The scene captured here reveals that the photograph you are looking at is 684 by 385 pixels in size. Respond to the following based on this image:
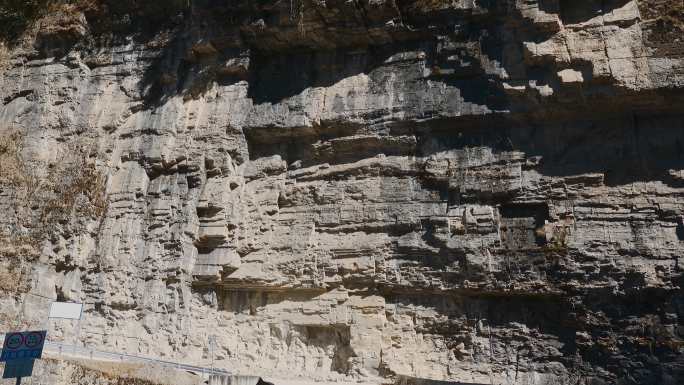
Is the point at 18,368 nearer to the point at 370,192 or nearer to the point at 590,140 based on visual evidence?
the point at 370,192

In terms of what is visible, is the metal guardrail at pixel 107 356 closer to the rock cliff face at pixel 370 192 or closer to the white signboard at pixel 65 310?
the rock cliff face at pixel 370 192

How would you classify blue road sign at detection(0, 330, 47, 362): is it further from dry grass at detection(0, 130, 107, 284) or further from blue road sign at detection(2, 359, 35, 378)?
dry grass at detection(0, 130, 107, 284)

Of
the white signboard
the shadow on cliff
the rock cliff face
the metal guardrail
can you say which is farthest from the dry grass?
the shadow on cliff

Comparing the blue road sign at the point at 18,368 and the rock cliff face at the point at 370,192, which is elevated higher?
the rock cliff face at the point at 370,192

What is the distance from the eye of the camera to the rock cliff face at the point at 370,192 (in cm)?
1045

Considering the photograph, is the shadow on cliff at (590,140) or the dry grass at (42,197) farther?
the dry grass at (42,197)

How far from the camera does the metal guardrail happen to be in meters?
10.8

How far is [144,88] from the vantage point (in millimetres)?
13594

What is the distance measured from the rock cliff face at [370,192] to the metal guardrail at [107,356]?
30 cm

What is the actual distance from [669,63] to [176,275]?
9.20 meters

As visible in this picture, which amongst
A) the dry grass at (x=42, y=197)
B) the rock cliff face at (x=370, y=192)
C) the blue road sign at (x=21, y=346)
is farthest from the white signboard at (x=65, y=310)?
the blue road sign at (x=21, y=346)

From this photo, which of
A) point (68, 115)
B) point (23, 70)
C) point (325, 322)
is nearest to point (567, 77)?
point (325, 322)

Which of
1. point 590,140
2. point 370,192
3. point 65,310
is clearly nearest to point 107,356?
point 65,310

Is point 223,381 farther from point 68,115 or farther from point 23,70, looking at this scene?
point 23,70
